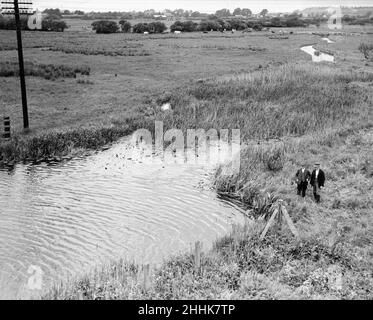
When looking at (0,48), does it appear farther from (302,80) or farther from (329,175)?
(329,175)

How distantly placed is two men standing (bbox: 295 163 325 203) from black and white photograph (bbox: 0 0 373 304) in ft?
0.21

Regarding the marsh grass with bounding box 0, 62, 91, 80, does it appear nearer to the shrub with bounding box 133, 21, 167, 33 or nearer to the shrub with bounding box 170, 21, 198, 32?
the shrub with bounding box 133, 21, 167, 33

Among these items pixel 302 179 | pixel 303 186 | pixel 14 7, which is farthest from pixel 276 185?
pixel 14 7

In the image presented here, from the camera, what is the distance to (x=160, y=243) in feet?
53.4

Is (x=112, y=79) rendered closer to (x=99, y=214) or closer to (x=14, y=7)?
(x=14, y=7)

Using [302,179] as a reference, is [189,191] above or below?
below

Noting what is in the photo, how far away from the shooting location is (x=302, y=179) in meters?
19.2

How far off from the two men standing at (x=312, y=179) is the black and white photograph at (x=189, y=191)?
0.06 metres

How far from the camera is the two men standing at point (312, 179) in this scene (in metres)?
19.0

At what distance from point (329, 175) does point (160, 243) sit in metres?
10.3

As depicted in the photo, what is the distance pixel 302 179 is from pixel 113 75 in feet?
124

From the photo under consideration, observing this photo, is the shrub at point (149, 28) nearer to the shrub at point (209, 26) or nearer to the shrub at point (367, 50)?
the shrub at point (209, 26)

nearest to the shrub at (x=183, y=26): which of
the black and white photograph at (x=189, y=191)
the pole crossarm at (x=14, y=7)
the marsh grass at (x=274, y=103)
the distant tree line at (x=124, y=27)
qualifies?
the distant tree line at (x=124, y=27)
